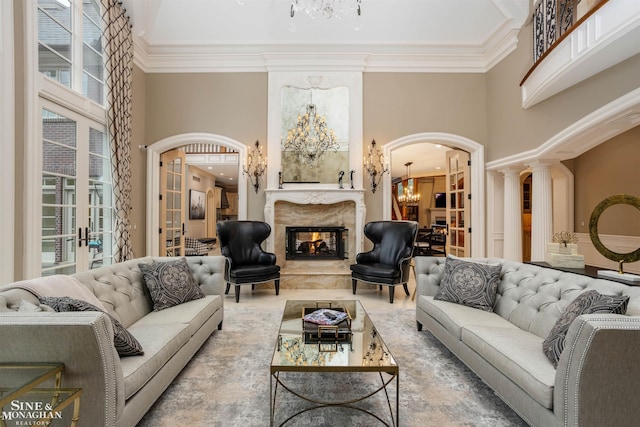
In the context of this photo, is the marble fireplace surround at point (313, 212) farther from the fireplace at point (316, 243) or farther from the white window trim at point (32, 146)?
the white window trim at point (32, 146)

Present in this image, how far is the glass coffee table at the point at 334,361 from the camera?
171cm

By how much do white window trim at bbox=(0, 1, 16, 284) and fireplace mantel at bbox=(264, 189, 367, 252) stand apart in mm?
3118

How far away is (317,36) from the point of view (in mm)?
5305

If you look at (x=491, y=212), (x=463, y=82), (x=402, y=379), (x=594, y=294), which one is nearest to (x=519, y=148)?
(x=491, y=212)

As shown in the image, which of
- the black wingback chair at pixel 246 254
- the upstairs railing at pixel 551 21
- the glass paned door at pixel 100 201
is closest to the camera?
the upstairs railing at pixel 551 21

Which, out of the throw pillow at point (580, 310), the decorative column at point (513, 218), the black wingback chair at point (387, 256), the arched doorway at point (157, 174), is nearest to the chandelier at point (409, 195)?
the decorative column at point (513, 218)

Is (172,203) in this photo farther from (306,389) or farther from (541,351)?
(541,351)

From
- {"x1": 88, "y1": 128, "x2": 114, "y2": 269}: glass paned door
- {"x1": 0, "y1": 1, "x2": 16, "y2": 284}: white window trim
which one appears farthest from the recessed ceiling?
{"x1": 0, "y1": 1, "x2": 16, "y2": 284}: white window trim

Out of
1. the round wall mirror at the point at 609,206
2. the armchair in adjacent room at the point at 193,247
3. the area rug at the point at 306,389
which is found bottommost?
the area rug at the point at 306,389

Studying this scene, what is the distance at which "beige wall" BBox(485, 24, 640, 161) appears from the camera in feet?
10.5

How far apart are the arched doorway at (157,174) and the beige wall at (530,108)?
4164 mm

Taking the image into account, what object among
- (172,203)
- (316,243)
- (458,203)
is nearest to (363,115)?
(316,243)

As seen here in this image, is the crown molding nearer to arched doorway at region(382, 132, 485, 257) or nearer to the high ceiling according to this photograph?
the high ceiling

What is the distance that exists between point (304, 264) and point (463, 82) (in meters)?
4.15
